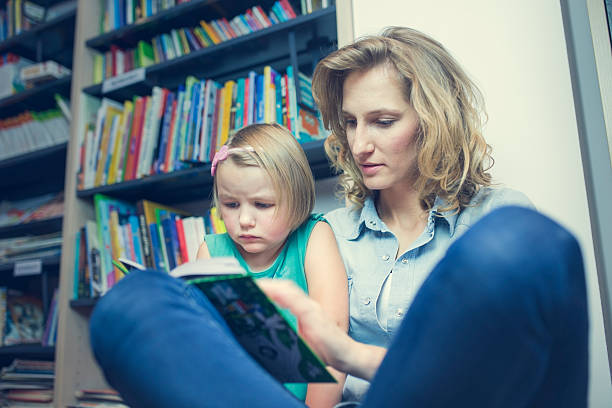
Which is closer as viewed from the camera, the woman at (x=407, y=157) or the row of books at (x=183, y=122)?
the woman at (x=407, y=157)

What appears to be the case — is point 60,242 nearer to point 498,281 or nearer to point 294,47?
point 294,47

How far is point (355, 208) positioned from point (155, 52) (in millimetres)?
1221

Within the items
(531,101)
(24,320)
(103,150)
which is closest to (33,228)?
(24,320)

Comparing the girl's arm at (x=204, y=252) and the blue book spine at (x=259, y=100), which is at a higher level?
the blue book spine at (x=259, y=100)

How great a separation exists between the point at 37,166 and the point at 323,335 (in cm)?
212

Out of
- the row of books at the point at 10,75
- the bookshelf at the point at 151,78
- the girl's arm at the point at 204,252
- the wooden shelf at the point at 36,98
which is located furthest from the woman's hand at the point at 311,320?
the row of books at the point at 10,75

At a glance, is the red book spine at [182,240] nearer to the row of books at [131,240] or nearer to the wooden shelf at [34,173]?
the row of books at [131,240]

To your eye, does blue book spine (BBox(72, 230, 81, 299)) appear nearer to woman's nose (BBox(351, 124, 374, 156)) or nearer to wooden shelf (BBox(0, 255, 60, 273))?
wooden shelf (BBox(0, 255, 60, 273))

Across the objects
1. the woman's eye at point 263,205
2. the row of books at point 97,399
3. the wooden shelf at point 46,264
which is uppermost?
the woman's eye at point 263,205

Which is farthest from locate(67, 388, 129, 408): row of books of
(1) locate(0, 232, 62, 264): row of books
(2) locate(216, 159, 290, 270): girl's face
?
(2) locate(216, 159, 290, 270): girl's face

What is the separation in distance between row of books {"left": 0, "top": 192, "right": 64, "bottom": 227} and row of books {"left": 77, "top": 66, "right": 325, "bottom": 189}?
40 centimetres

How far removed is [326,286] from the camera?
991 mm

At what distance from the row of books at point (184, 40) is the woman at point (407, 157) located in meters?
0.67

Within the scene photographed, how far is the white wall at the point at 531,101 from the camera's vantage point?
1.14 meters
